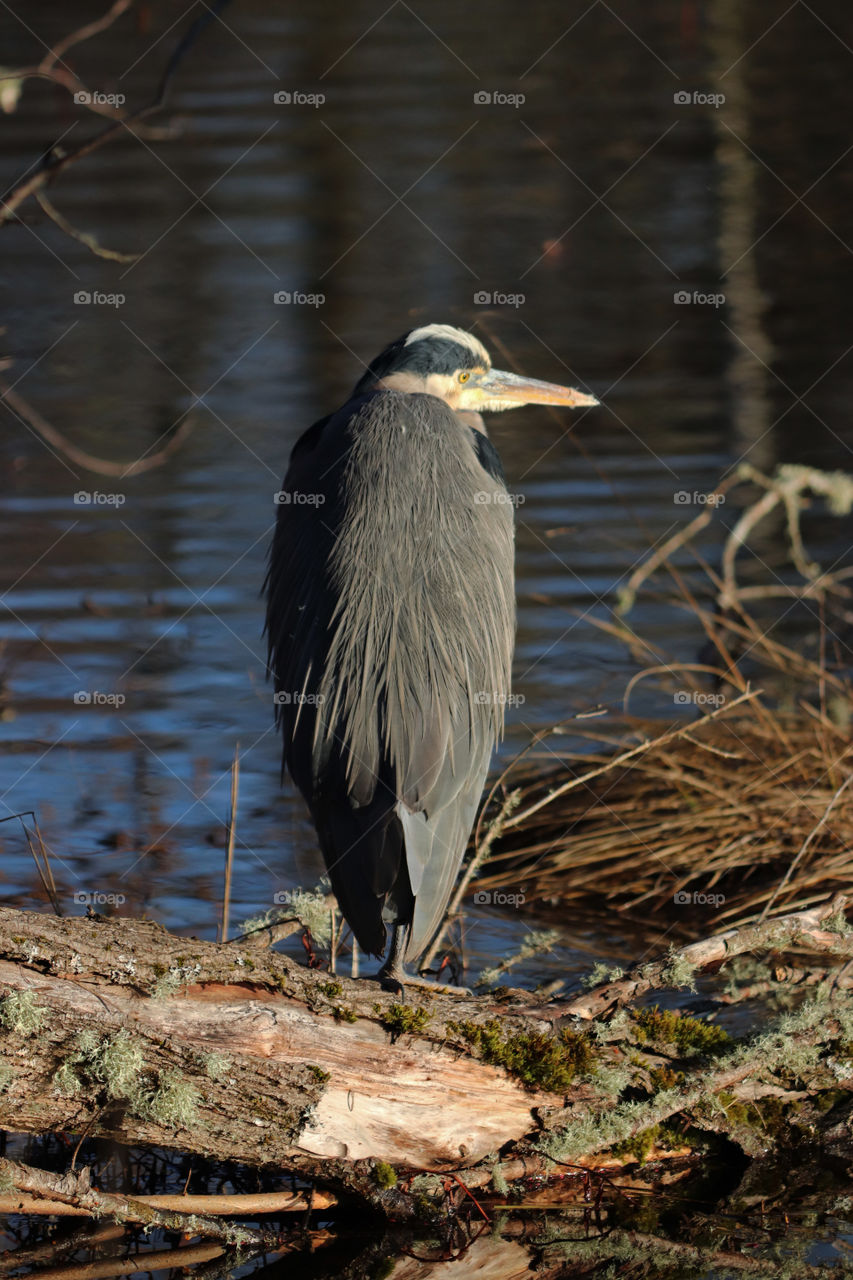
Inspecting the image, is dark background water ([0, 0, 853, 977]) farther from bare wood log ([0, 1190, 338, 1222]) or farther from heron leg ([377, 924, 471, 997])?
bare wood log ([0, 1190, 338, 1222])

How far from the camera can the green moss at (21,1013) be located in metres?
2.92

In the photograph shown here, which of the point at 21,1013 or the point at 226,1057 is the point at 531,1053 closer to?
the point at 226,1057

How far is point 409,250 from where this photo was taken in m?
13.7

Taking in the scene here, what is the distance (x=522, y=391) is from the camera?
4.78 meters

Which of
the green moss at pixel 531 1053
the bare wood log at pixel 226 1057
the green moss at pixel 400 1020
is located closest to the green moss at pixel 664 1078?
the green moss at pixel 531 1053

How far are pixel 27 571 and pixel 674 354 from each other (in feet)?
16.7

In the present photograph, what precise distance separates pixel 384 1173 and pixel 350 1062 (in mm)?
265

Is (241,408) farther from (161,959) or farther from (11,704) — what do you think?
(161,959)

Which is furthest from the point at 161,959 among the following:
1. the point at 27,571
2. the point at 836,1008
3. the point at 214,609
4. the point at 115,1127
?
the point at 27,571

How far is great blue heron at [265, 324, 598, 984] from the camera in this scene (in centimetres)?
355

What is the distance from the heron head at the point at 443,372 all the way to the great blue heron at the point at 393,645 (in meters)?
0.23

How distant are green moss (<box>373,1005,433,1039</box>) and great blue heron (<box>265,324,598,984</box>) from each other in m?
0.19

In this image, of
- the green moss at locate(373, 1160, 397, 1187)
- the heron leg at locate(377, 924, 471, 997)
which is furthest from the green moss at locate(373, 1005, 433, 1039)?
the green moss at locate(373, 1160, 397, 1187)

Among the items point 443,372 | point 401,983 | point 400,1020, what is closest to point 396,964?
point 401,983
